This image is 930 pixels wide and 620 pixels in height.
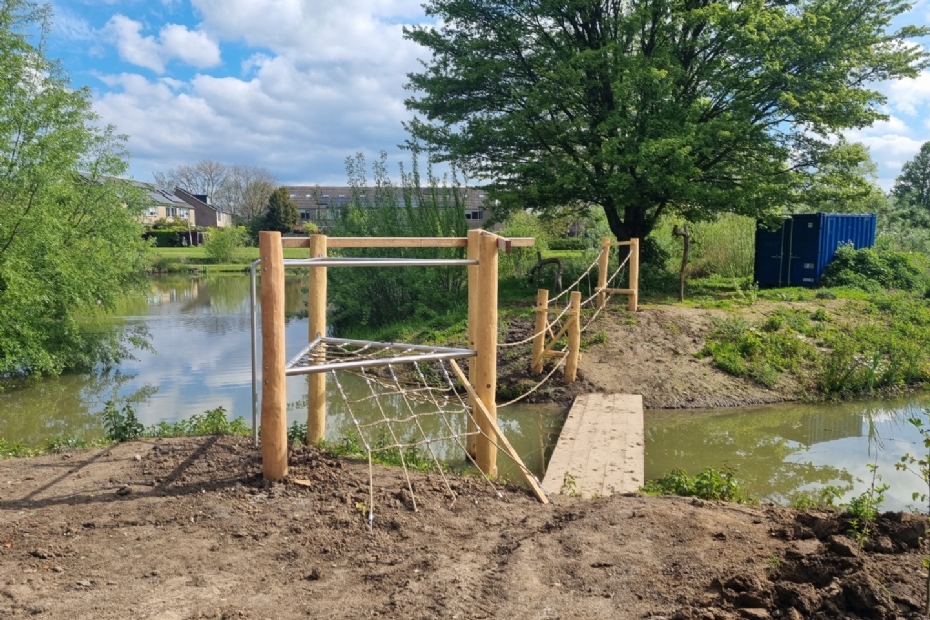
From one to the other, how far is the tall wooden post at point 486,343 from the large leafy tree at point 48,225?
8.24 metres

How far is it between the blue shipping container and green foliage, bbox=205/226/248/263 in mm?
30157

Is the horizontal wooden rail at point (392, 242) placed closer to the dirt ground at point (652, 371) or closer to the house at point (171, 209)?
the dirt ground at point (652, 371)

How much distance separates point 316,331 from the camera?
6.48 metres

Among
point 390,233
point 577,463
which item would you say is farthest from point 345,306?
point 577,463

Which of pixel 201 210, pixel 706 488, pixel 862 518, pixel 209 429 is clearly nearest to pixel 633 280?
pixel 706 488

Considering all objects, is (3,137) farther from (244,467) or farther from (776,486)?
(776,486)

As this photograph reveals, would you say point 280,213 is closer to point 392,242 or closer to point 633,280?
point 633,280

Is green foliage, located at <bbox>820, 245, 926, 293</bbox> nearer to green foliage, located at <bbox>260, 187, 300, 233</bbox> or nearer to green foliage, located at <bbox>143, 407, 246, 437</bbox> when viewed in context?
green foliage, located at <bbox>143, 407, 246, 437</bbox>

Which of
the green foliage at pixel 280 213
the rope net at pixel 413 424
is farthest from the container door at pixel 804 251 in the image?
the green foliage at pixel 280 213

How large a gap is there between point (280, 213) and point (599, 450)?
4960 cm

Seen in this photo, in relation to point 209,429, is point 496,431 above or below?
above

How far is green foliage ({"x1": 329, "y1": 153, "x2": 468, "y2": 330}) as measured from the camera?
15.8 metres

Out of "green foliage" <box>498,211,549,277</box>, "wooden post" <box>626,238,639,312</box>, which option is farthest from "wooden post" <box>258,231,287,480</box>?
"green foliage" <box>498,211,549,277</box>

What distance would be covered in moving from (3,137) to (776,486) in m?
12.2
